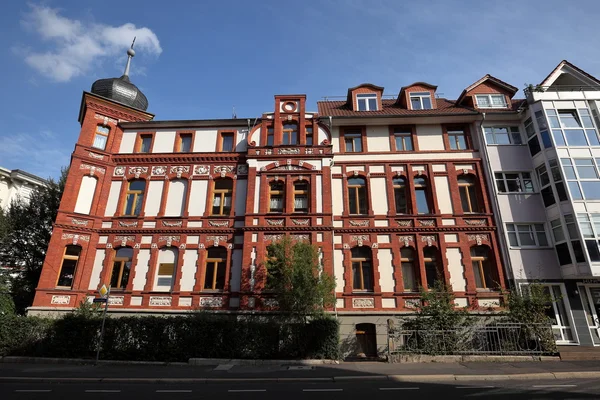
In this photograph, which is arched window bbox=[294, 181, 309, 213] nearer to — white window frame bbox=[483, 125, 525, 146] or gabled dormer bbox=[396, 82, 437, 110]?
gabled dormer bbox=[396, 82, 437, 110]

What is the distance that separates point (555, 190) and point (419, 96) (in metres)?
10.7

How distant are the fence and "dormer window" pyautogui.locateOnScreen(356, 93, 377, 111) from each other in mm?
15562

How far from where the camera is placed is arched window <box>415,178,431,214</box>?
68.3 feet

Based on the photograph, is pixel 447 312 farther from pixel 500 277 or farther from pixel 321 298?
pixel 321 298

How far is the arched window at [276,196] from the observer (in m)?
20.5

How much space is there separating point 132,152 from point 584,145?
94.8 ft

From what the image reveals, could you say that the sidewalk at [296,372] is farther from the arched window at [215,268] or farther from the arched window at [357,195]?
the arched window at [357,195]

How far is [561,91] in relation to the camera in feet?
69.7

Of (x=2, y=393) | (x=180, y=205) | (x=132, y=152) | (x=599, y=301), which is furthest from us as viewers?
(x=132, y=152)

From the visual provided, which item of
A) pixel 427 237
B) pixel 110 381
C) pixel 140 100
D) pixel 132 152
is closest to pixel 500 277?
pixel 427 237

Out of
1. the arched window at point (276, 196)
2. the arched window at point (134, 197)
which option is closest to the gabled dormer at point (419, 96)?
the arched window at point (276, 196)

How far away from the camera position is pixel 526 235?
19.5 meters

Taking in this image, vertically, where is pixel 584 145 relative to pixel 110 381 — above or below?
above

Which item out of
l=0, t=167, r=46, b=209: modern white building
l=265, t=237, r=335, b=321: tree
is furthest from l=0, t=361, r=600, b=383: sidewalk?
l=0, t=167, r=46, b=209: modern white building
